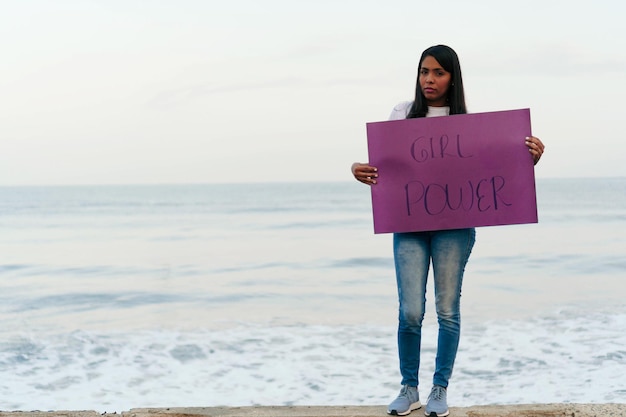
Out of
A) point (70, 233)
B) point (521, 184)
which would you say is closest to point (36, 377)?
point (521, 184)

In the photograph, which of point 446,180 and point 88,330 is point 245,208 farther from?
point 446,180

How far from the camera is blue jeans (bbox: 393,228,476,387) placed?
3.07 meters

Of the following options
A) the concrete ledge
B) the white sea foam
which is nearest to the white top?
the concrete ledge

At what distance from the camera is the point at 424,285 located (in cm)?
311

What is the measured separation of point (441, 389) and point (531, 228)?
57.7 feet

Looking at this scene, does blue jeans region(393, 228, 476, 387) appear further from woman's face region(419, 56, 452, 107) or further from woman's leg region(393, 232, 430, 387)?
woman's face region(419, 56, 452, 107)

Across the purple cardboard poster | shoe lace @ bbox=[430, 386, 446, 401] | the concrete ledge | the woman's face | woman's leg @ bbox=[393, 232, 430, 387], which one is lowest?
the concrete ledge

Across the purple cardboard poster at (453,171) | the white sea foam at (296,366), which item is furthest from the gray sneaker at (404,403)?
the white sea foam at (296,366)

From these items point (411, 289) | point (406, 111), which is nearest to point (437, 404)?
point (411, 289)

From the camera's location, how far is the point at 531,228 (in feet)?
65.2

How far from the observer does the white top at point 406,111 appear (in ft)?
10.5

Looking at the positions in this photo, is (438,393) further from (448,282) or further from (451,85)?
(451,85)

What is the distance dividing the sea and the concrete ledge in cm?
227

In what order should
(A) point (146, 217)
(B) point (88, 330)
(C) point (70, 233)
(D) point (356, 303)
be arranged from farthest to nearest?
(A) point (146, 217)
(C) point (70, 233)
(D) point (356, 303)
(B) point (88, 330)
